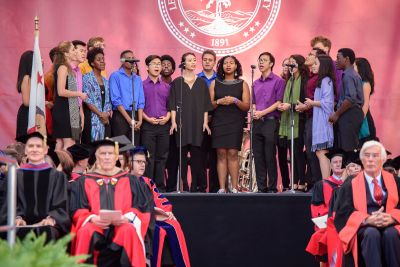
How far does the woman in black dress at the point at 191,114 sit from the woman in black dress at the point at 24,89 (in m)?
1.60

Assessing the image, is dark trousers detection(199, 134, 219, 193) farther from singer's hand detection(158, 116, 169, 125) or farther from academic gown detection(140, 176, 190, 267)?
academic gown detection(140, 176, 190, 267)

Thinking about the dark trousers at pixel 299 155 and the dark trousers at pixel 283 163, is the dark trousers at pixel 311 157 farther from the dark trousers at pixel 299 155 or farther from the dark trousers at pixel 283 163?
the dark trousers at pixel 283 163

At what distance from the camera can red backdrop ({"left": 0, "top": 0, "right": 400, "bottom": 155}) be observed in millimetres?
13383

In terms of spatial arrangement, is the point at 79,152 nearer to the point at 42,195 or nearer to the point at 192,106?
the point at 42,195

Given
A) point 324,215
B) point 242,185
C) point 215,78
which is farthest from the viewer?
point 242,185

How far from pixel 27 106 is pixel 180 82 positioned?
5.72 feet

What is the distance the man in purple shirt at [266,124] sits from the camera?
456 inches

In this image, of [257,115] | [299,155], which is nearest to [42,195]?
[257,115]

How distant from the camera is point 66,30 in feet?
44.3

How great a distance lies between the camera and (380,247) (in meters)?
8.93

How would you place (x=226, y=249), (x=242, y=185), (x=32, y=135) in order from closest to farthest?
1. (x=32, y=135)
2. (x=226, y=249)
3. (x=242, y=185)

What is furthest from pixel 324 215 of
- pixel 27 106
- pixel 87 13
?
pixel 87 13

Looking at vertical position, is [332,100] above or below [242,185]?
above

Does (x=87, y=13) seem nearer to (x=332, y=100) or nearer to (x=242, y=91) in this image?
(x=242, y=91)
